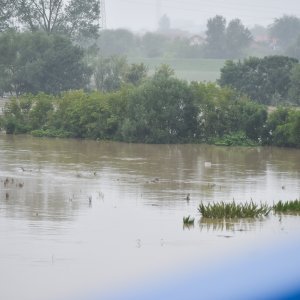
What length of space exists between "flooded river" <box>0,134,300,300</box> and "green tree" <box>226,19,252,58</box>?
7105 cm

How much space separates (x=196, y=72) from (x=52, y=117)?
44.6m

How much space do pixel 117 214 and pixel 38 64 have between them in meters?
44.5

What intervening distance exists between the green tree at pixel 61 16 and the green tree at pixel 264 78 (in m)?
22.5

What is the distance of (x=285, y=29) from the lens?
130125mm

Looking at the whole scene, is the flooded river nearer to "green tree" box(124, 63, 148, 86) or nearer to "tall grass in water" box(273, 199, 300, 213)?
"tall grass in water" box(273, 199, 300, 213)

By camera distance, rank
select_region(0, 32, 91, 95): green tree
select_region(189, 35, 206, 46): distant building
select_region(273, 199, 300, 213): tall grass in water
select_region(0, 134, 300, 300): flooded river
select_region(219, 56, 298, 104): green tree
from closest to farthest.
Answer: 1. select_region(0, 134, 300, 300): flooded river
2. select_region(273, 199, 300, 213): tall grass in water
3. select_region(219, 56, 298, 104): green tree
4. select_region(0, 32, 91, 95): green tree
5. select_region(189, 35, 206, 46): distant building

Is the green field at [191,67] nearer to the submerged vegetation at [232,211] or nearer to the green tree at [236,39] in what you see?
the green tree at [236,39]

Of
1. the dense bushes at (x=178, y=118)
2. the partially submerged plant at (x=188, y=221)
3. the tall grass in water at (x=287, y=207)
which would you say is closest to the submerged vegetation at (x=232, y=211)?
the tall grass in water at (x=287, y=207)

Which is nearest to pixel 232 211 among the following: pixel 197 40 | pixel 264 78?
pixel 264 78

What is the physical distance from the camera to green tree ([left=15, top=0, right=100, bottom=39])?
8075cm

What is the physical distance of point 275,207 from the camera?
23062 mm

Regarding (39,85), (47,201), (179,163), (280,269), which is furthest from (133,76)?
(280,269)

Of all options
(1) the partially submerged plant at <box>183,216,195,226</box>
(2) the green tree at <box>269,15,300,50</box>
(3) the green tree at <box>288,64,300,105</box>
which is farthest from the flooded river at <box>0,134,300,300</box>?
(2) the green tree at <box>269,15,300,50</box>

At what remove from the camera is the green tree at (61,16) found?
80.8 metres
